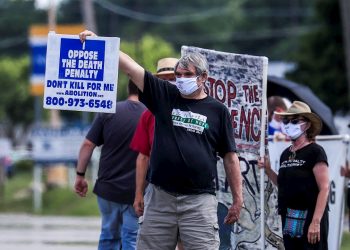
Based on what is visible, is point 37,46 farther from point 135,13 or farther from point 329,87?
point 135,13

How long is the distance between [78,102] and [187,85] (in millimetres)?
865

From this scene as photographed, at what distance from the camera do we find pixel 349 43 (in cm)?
2353

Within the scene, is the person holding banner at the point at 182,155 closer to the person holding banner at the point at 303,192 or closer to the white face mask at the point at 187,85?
the white face mask at the point at 187,85

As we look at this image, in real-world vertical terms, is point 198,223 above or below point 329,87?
below

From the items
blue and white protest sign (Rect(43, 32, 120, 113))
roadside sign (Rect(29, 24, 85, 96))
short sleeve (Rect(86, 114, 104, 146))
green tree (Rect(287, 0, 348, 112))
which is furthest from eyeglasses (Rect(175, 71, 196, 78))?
green tree (Rect(287, 0, 348, 112))

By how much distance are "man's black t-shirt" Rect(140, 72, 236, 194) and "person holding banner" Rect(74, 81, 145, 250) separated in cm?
186

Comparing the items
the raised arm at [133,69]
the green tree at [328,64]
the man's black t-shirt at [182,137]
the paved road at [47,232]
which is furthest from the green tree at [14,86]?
the man's black t-shirt at [182,137]

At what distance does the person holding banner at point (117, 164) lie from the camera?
9695 mm

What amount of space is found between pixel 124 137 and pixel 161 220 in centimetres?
205

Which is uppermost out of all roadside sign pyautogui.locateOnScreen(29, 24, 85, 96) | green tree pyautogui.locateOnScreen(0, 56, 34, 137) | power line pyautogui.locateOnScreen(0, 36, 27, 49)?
power line pyautogui.locateOnScreen(0, 36, 27, 49)

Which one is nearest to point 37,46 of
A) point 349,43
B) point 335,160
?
point 349,43

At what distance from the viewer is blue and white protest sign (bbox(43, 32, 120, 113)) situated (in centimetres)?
795

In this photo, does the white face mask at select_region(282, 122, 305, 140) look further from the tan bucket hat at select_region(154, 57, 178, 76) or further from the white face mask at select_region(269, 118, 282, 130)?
the white face mask at select_region(269, 118, 282, 130)

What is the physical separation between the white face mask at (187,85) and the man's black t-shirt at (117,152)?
2.10 metres
